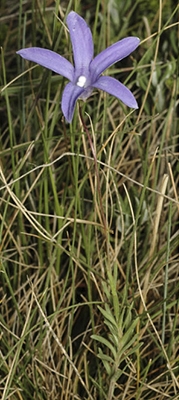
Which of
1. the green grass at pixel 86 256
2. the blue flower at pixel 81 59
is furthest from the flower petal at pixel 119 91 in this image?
→ the green grass at pixel 86 256

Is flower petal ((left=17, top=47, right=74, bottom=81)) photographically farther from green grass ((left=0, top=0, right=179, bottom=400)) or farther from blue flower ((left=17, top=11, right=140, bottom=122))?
green grass ((left=0, top=0, right=179, bottom=400))

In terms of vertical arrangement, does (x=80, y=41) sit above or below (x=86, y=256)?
above

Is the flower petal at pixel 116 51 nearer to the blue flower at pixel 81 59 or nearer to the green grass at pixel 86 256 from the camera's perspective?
the blue flower at pixel 81 59

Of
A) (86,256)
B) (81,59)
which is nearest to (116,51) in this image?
(81,59)

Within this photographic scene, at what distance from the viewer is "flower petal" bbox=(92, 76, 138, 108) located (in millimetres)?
940

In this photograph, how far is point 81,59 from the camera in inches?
40.6

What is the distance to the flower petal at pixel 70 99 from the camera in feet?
3.08

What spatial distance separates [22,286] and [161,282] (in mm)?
248

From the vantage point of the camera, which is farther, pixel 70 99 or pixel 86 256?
pixel 86 256

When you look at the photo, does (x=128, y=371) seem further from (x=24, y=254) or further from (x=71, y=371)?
(x=24, y=254)

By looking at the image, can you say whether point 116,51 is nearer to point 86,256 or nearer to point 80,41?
point 80,41

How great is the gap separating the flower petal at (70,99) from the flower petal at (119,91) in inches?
1.2

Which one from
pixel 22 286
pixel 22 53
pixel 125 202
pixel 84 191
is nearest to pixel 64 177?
pixel 84 191

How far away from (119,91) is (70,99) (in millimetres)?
62
